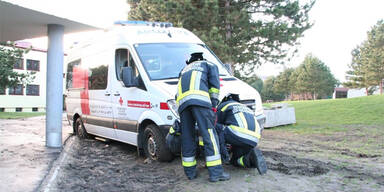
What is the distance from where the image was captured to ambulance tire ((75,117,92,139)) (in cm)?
932

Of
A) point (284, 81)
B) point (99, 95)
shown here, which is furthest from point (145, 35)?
point (284, 81)

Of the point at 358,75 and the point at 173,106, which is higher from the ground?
the point at 358,75

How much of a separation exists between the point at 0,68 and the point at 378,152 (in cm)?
2308

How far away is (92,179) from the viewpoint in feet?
17.0

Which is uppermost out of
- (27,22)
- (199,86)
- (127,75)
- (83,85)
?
(27,22)

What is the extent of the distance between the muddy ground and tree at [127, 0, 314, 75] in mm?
8823

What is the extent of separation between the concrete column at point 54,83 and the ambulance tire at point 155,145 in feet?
8.41

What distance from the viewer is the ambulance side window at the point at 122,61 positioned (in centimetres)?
667

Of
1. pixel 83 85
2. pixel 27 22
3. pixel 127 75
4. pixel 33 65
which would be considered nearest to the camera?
pixel 127 75

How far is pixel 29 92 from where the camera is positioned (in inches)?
1921

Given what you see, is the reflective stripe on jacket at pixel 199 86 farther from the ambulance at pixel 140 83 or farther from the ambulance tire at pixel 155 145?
the ambulance tire at pixel 155 145

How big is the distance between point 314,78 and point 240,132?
60031 millimetres

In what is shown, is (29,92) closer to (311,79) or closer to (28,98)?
(28,98)

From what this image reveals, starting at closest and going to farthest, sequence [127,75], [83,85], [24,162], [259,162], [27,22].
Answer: [259,162]
[24,162]
[127,75]
[27,22]
[83,85]
